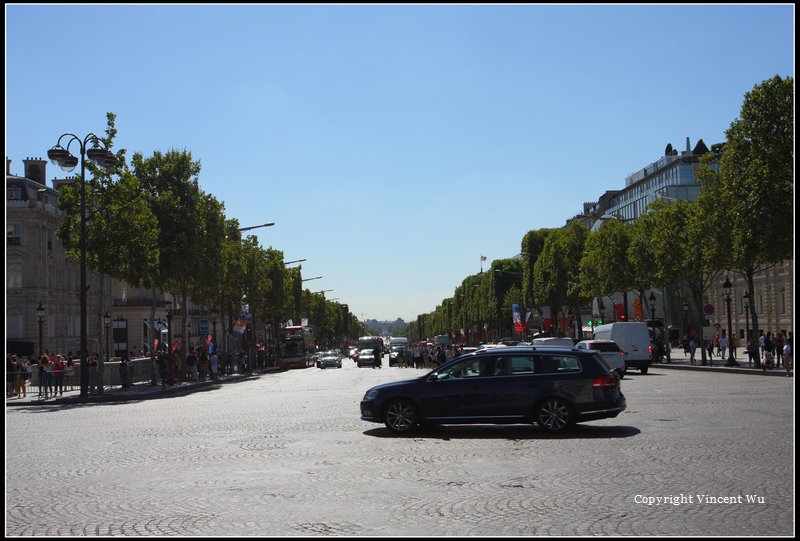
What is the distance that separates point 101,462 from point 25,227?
54702 mm

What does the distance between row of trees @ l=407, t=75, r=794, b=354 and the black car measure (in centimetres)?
2265

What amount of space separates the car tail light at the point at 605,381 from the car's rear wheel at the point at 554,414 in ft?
2.24

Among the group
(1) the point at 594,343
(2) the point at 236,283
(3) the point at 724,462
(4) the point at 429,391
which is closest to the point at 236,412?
(4) the point at 429,391

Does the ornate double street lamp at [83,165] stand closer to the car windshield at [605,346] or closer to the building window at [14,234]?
the car windshield at [605,346]

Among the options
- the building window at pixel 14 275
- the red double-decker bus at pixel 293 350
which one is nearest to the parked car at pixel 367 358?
the red double-decker bus at pixel 293 350

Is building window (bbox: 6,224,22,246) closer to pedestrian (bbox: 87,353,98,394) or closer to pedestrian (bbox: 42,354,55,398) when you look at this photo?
pedestrian (bbox: 87,353,98,394)

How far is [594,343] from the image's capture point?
36.8 m

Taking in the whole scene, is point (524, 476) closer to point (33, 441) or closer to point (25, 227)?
point (33, 441)

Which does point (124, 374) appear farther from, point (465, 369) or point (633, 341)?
point (465, 369)

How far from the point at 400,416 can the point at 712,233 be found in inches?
1149

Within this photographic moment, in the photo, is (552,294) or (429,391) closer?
(429,391)

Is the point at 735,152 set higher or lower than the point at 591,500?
higher

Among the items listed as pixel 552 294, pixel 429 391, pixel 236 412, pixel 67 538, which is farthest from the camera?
pixel 552 294

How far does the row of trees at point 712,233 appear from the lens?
35.8 metres
